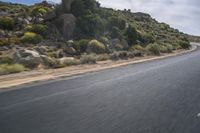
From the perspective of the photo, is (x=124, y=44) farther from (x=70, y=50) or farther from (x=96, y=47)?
(x=70, y=50)

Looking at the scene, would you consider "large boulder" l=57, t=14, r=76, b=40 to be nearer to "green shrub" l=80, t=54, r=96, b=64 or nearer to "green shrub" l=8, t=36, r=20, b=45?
"green shrub" l=8, t=36, r=20, b=45

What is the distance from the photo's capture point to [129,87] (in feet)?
56.9

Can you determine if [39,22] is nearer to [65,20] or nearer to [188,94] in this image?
[65,20]

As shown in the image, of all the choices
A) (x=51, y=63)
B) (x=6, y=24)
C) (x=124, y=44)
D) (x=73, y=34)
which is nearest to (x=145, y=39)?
(x=124, y=44)

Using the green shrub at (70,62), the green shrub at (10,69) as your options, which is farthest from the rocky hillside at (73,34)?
the green shrub at (10,69)

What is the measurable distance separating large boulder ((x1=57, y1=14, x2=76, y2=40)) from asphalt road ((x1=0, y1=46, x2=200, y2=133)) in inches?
1125

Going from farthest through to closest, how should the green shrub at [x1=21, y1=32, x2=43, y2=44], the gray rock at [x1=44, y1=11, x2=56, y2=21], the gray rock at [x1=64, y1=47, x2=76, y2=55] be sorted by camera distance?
1. the gray rock at [x1=44, y1=11, x2=56, y2=21]
2. the green shrub at [x1=21, y1=32, x2=43, y2=44]
3. the gray rock at [x1=64, y1=47, x2=76, y2=55]

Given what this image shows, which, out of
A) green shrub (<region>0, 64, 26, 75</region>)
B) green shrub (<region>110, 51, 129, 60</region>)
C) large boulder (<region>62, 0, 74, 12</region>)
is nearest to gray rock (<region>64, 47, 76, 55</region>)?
green shrub (<region>110, 51, 129, 60</region>)

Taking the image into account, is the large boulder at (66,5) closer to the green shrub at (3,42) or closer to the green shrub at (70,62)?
the green shrub at (3,42)

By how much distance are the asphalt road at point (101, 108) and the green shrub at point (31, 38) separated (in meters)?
24.1

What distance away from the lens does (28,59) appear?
27281mm

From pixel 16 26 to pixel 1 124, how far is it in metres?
41.0

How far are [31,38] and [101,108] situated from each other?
103 ft

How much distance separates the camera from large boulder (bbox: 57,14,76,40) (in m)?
46.6
